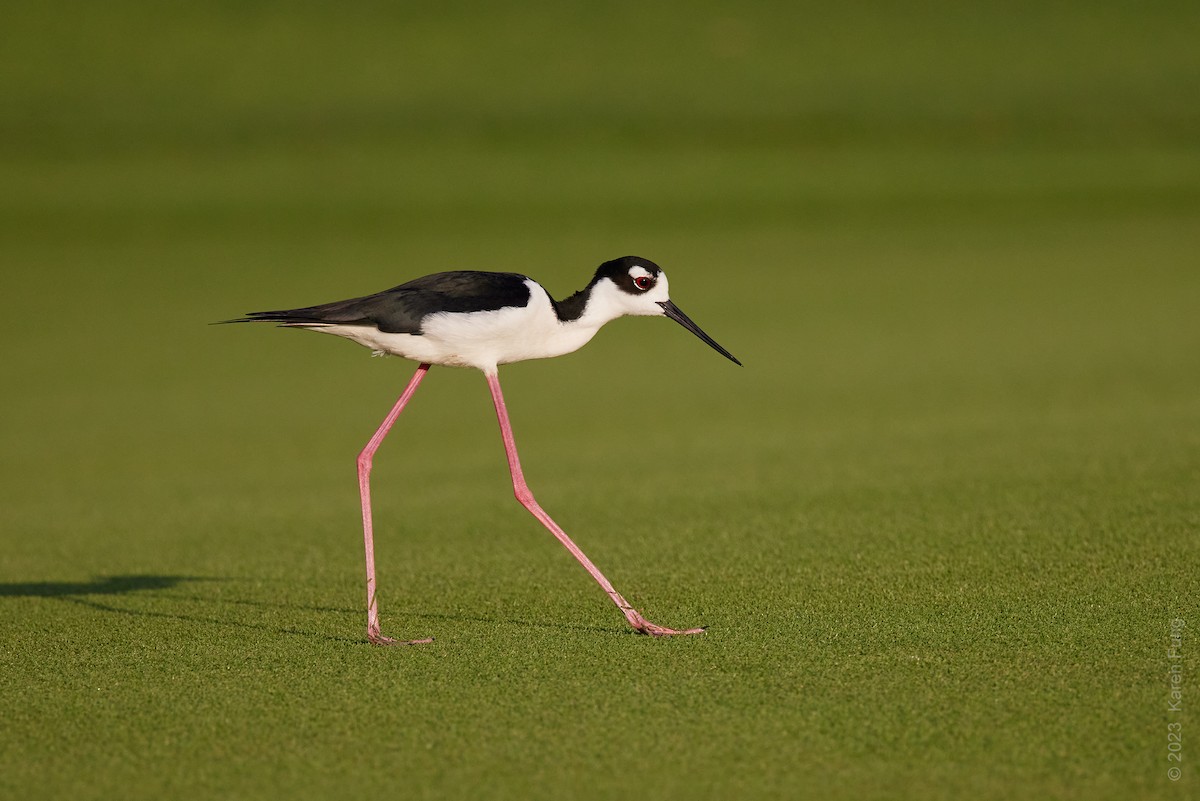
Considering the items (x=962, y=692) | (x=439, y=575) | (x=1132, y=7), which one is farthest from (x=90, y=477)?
(x=1132, y=7)

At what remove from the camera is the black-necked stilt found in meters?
4.48

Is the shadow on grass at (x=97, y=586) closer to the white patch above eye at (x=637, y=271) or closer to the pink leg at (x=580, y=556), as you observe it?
the pink leg at (x=580, y=556)

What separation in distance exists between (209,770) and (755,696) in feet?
4.93

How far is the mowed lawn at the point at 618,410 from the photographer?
360 centimetres

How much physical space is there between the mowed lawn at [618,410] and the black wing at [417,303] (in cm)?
110

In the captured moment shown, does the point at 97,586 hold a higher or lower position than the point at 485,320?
lower

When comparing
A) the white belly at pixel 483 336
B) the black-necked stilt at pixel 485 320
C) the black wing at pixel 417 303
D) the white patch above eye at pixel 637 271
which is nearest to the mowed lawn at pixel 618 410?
the black-necked stilt at pixel 485 320

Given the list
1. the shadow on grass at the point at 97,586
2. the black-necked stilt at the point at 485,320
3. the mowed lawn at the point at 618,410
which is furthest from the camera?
the shadow on grass at the point at 97,586

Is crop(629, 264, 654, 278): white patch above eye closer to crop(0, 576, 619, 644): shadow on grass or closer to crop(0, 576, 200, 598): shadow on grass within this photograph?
crop(0, 576, 619, 644): shadow on grass

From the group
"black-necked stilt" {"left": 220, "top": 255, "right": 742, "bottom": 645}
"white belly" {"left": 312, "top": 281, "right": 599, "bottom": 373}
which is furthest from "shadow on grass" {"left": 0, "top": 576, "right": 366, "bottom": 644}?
"white belly" {"left": 312, "top": 281, "right": 599, "bottom": 373}

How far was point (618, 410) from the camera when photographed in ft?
31.8

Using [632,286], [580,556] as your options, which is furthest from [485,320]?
[580,556]

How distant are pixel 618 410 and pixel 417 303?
5237mm

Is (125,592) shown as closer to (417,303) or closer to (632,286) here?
(417,303)
